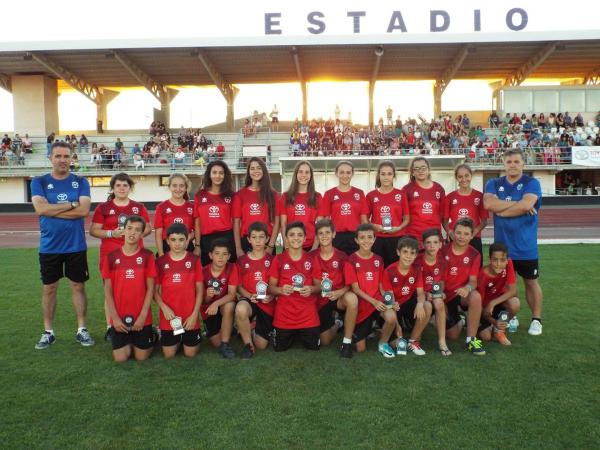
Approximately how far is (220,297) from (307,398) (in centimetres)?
163

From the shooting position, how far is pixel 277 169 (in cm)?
2681

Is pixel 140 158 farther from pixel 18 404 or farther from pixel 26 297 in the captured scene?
pixel 18 404

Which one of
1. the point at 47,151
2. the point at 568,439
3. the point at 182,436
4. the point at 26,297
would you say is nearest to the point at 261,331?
the point at 182,436

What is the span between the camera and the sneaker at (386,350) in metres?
4.51

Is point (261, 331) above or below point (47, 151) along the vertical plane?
below

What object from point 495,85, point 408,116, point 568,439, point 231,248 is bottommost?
point 568,439

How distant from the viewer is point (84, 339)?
4977 millimetres

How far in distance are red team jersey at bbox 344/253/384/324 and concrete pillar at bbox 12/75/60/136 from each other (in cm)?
3488

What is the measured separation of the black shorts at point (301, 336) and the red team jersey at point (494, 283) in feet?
5.93

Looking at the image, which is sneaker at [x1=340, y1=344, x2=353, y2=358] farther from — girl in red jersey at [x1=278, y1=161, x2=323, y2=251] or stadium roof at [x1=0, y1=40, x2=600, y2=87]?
stadium roof at [x1=0, y1=40, x2=600, y2=87]

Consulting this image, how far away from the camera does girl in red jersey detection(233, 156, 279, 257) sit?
543 centimetres

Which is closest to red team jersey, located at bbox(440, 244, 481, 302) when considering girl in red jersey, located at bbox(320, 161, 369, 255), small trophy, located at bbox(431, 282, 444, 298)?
small trophy, located at bbox(431, 282, 444, 298)

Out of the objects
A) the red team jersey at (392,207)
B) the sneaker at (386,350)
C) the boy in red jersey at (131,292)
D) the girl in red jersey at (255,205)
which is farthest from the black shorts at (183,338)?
the red team jersey at (392,207)

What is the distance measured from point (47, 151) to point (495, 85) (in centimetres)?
3109
